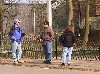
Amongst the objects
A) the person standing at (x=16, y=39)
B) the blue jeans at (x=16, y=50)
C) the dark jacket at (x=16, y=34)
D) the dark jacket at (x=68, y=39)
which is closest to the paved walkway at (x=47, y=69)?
the blue jeans at (x=16, y=50)

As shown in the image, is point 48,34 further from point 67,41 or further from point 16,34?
point 16,34

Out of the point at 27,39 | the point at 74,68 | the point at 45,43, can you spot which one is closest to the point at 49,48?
the point at 45,43

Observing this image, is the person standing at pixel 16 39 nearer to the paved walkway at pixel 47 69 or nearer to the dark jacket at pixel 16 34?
the dark jacket at pixel 16 34

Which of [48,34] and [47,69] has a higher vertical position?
[48,34]

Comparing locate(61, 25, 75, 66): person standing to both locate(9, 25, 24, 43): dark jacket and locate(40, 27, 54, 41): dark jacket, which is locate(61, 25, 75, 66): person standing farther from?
locate(9, 25, 24, 43): dark jacket

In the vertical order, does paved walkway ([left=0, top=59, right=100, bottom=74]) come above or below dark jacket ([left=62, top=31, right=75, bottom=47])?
below

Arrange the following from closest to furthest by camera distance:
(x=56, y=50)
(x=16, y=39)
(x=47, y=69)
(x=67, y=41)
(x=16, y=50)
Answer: (x=47, y=69)
(x=67, y=41)
(x=16, y=39)
(x=16, y=50)
(x=56, y=50)

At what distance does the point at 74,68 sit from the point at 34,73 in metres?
1.99

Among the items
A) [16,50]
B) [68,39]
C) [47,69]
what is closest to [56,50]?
[16,50]

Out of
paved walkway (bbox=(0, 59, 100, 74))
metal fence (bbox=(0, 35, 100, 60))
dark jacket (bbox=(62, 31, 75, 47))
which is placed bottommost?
paved walkway (bbox=(0, 59, 100, 74))

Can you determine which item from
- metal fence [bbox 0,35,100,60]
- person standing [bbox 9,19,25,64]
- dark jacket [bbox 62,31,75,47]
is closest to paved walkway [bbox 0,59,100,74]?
person standing [bbox 9,19,25,64]

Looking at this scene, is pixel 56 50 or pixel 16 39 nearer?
pixel 16 39

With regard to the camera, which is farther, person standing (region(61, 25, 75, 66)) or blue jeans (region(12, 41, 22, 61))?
blue jeans (region(12, 41, 22, 61))

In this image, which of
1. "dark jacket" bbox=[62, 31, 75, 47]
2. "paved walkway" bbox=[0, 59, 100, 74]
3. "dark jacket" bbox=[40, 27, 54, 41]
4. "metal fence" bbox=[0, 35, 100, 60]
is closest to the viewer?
"paved walkway" bbox=[0, 59, 100, 74]
